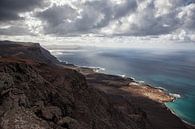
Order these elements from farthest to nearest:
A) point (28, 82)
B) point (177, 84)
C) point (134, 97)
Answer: point (177, 84) → point (134, 97) → point (28, 82)

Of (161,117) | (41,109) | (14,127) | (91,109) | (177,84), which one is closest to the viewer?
(14,127)

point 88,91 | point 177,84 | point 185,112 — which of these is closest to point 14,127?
point 88,91

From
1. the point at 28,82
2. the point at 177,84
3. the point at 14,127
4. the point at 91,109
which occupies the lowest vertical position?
the point at 177,84

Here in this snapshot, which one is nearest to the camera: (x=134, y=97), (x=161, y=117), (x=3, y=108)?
(x=3, y=108)

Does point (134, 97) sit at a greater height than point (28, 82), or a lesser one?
lesser

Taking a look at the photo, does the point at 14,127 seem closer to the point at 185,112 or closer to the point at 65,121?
the point at 65,121

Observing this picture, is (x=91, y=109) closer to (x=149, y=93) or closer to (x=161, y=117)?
(x=161, y=117)

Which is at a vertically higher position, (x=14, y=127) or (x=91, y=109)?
(x=14, y=127)

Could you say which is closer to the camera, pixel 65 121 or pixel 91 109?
pixel 65 121

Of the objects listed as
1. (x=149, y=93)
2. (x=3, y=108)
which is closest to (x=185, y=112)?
(x=149, y=93)
